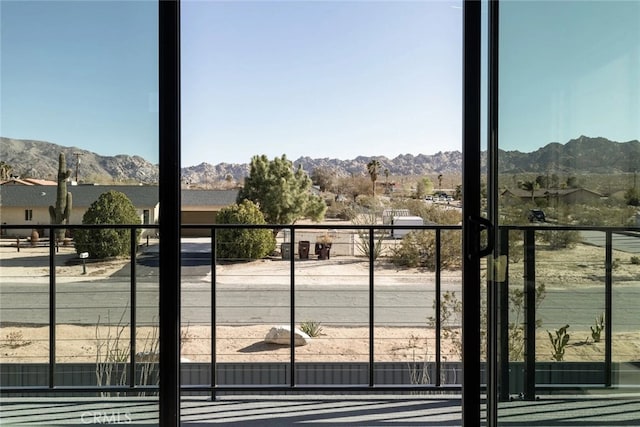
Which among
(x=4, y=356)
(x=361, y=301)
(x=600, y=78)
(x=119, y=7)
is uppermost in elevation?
(x=119, y=7)

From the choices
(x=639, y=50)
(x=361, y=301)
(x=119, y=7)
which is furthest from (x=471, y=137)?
(x=361, y=301)

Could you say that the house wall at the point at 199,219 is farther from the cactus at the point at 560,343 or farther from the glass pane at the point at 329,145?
the cactus at the point at 560,343

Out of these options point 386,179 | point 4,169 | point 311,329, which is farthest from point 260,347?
point 4,169

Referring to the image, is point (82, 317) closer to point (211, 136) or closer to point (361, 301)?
point (361, 301)

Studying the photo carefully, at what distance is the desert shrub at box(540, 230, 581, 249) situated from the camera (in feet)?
4.99

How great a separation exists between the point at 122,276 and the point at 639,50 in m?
1.70

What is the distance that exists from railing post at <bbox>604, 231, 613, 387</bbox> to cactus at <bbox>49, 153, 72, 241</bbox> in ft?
5.55

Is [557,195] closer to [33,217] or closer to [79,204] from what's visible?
[79,204]

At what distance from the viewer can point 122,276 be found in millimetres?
1741

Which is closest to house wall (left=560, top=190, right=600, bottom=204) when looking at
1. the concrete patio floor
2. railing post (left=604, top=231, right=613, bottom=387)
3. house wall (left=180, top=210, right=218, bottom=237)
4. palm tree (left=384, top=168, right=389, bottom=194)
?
railing post (left=604, top=231, right=613, bottom=387)

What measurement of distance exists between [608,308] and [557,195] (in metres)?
0.35

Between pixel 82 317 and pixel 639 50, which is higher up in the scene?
pixel 639 50

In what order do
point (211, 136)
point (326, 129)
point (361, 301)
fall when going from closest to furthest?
point (361, 301) < point (211, 136) < point (326, 129)

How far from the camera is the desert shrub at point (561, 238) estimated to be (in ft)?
4.99
